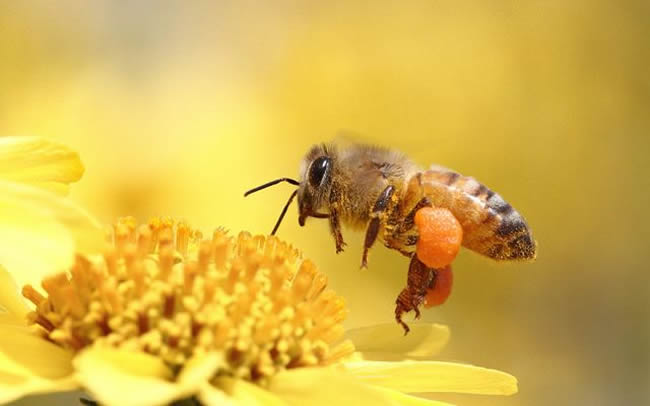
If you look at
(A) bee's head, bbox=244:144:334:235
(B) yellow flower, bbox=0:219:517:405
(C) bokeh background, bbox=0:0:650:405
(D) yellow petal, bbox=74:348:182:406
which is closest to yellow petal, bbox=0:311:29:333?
(B) yellow flower, bbox=0:219:517:405

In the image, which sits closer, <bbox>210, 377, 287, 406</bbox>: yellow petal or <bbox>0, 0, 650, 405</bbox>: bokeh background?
<bbox>210, 377, 287, 406</bbox>: yellow petal

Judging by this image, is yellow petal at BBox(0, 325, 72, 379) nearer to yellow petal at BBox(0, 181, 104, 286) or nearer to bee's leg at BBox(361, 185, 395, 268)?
yellow petal at BBox(0, 181, 104, 286)

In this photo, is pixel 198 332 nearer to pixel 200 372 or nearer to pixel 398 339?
pixel 200 372

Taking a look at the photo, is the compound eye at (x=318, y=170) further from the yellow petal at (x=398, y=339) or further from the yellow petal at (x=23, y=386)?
the yellow petal at (x=23, y=386)

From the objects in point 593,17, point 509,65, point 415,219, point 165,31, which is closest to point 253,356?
point 415,219

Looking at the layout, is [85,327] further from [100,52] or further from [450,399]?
[100,52]

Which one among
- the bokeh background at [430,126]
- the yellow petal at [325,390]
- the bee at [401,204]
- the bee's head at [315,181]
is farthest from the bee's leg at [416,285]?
the bokeh background at [430,126]
